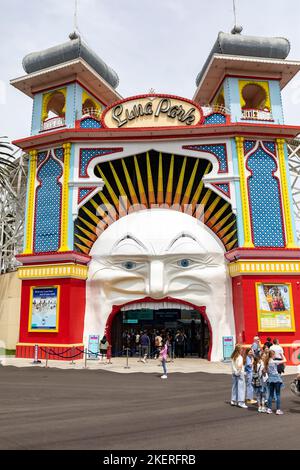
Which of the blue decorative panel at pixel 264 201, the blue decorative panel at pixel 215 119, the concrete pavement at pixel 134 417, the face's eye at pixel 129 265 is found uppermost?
the blue decorative panel at pixel 215 119

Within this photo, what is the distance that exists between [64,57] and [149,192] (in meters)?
10.9

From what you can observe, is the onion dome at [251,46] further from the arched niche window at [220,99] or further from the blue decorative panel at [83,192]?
the blue decorative panel at [83,192]

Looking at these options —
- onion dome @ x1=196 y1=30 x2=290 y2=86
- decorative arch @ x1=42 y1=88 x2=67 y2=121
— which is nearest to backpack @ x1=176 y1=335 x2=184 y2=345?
decorative arch @ x1=42 y1=88 x2=67 y2=121

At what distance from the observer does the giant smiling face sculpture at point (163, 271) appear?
2173cm

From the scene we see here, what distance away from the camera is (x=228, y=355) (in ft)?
68.6

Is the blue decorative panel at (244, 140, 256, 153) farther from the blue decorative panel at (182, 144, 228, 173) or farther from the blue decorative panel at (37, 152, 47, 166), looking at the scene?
the blue decorative panel at (37, 152, 47, 166)

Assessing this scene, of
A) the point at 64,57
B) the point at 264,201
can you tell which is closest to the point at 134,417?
the point at 264,201

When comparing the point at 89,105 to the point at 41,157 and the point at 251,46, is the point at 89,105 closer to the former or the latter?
the point at 41,157

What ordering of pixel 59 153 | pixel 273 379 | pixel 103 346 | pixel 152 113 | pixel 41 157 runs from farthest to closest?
pixel 41 157
pixel 59 153
pixel 152 113
pixel 103 346
pixel 273 379

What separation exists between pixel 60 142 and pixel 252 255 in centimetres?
1342

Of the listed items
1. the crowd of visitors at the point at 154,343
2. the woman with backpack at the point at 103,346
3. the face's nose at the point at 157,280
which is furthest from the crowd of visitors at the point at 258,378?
the crowd of visitors at the point at 154,343

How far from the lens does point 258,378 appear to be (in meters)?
10.1

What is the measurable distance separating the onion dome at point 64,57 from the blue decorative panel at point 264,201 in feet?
41.9

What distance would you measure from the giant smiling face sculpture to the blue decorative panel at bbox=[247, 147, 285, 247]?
2551 millimetres
